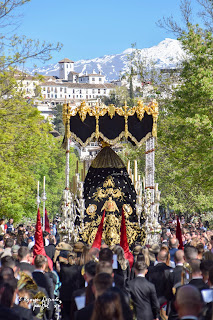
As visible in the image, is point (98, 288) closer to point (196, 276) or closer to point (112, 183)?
point (196, 276)

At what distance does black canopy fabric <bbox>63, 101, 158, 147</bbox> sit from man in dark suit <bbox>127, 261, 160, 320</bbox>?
12.0 meters

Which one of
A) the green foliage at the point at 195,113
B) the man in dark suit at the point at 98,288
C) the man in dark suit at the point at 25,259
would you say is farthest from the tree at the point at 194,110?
the man in dark suit at the point at 98,288

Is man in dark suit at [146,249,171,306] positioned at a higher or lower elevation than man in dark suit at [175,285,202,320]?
A: lower

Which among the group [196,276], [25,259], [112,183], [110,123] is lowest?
[196,276]

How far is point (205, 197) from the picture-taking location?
43.3 metres

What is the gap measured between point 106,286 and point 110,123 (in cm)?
1502

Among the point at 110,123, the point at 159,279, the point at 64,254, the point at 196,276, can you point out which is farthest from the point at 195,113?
the point at 196,276

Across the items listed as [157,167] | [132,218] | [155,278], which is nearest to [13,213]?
[132,218]

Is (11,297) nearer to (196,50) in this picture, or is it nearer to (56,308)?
(56,308)

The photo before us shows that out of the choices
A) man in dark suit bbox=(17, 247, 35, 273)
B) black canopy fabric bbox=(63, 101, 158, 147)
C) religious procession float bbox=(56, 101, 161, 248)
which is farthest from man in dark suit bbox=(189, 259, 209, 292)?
black canopy fabric bbox=(63, 101, 158, 147)

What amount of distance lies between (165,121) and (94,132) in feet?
31.0

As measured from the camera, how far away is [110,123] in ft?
69.5

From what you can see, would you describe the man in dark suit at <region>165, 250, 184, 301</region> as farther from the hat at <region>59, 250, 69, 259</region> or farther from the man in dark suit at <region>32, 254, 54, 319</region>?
the hat at <region>59, 250, 69, 259</region>

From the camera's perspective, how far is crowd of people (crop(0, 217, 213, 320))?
5.64 m
